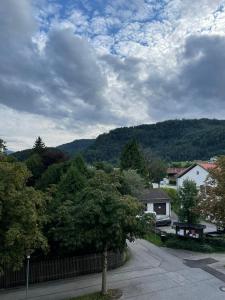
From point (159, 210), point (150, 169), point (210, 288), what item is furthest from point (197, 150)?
point (210, 288)

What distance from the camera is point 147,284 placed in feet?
75.3

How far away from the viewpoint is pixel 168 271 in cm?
2573

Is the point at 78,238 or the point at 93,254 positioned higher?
the point at 78,238

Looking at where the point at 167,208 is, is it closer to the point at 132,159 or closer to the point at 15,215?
the point at 132,159

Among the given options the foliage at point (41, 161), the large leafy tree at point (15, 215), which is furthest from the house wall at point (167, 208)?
the large leafy tree at point (15, 215)

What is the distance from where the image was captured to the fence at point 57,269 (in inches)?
888

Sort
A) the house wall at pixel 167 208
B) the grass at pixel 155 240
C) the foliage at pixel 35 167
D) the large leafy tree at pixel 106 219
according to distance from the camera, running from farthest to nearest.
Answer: the house wall at pixel 167 208 → the foliage at pixel 35 167 → the grass at pixel 155 240 → the large leafy tree at pixel 106 219

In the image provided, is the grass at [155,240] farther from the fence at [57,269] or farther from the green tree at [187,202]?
the fence at [57,269]

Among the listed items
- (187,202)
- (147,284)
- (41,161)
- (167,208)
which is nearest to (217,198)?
(187,202)

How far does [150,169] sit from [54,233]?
63.9 metres

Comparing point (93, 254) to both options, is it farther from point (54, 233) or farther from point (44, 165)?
point (44, 165)

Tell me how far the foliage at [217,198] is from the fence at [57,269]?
333 inches

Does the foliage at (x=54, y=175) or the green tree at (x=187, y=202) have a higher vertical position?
the foliage at (x=54, y=175)

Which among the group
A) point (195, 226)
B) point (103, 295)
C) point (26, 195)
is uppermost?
point (26, 195)
